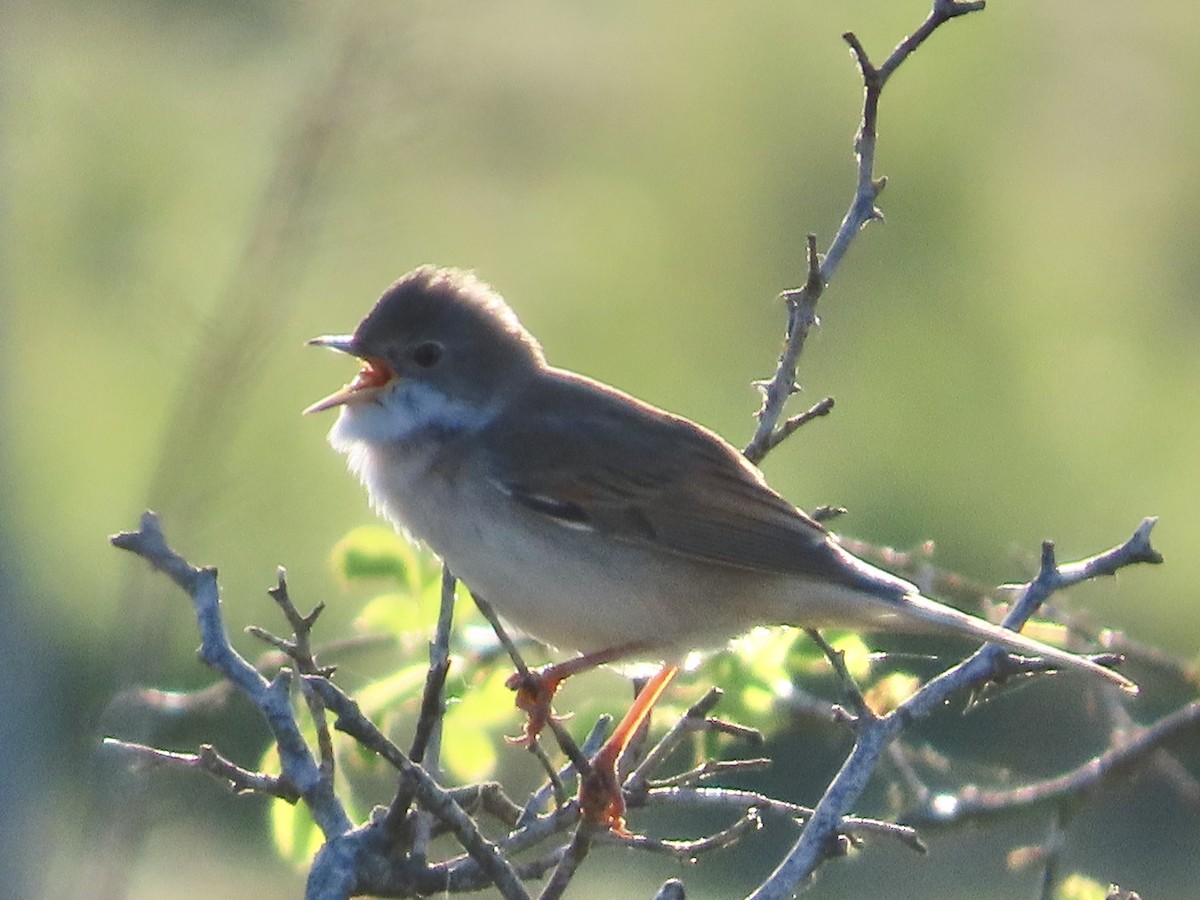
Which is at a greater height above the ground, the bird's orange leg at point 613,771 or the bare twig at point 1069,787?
the bare twig at point 1069,787

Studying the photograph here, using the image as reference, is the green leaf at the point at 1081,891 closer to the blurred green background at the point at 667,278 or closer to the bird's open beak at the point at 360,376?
the bird's open beak at the point at 360,376

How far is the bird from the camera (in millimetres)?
4336

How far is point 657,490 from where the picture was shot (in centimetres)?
464

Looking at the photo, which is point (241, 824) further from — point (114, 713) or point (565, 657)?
point (114, 713)

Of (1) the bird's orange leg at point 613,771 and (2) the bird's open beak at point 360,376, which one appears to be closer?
(1) the bird's orange leg at point 613,771

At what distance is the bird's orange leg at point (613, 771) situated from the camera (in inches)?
142

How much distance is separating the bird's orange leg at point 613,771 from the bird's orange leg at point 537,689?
0.14 meters

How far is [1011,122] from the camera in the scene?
1548cm

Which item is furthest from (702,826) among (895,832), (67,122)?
(67,122)

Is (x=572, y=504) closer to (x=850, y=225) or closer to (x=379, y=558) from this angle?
(x=379, y=558)

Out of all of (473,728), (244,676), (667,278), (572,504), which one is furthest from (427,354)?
(667,278)

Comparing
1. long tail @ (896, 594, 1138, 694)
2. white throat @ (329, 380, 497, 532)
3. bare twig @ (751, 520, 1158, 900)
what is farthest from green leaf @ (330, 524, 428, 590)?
bare twig @ (751, 520, 1158, 900)

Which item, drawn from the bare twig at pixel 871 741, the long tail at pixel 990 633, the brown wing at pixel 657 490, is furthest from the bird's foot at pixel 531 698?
the long tail at pixel 990 633

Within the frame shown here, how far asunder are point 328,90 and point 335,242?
27.3 inches
